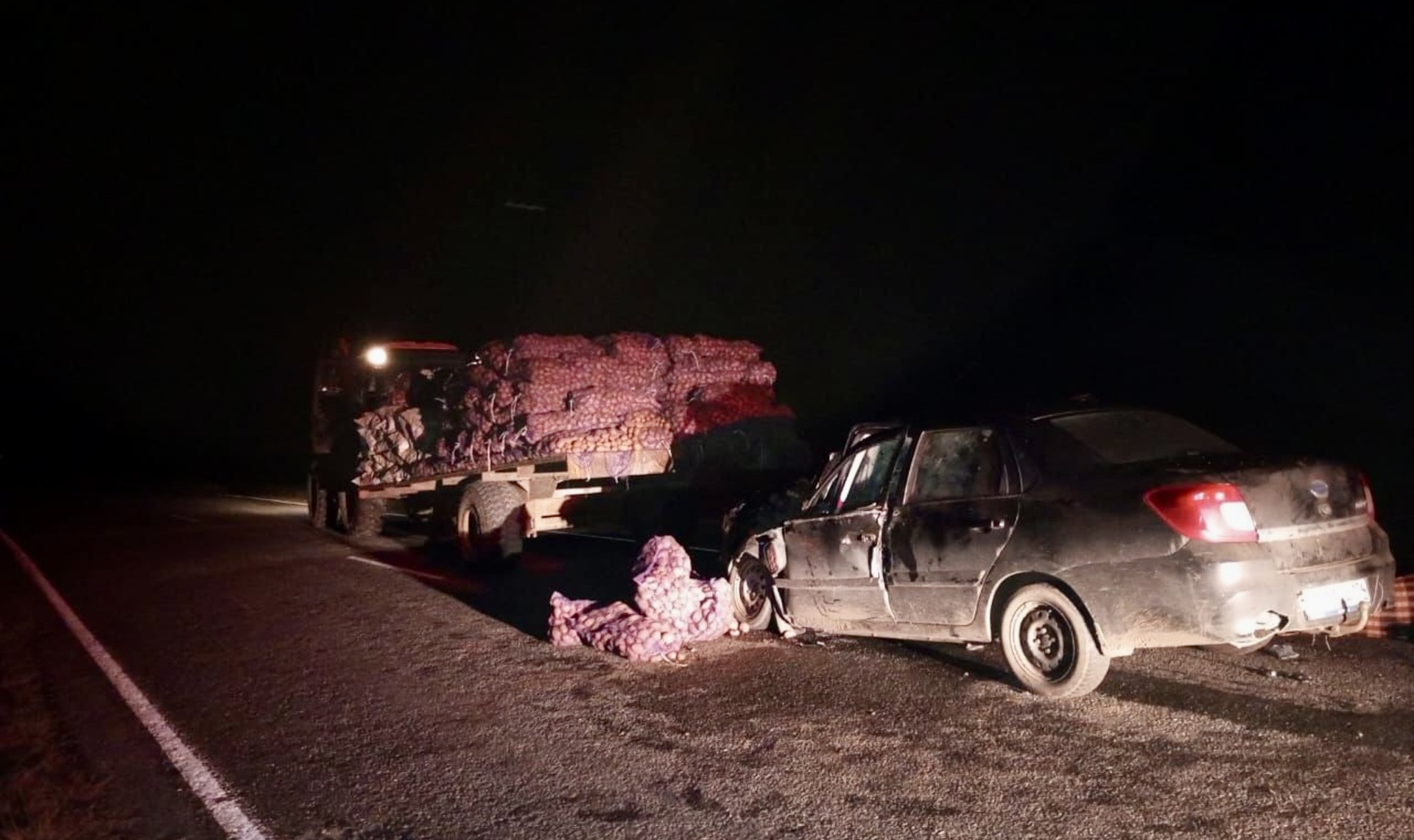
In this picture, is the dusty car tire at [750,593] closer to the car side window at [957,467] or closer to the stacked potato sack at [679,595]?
the stacked potato sack at [679,595]

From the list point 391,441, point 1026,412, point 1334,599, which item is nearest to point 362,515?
point 391,441

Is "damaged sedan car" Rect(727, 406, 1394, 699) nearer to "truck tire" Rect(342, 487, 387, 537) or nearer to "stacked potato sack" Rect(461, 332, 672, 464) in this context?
"stacked potato sack" Rect(461, 332, 672, 464)

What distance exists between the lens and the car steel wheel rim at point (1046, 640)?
5.80m

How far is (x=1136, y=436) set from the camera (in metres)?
6.12

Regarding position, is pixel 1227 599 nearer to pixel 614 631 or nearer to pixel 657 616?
pixel 657 616

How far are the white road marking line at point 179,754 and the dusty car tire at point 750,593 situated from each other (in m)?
3.74

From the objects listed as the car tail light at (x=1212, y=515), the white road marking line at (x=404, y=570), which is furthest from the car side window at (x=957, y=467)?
the white road marking line at (x=404, y=570)

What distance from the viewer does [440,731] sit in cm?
596

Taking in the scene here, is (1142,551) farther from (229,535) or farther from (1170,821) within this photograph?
(229,535)

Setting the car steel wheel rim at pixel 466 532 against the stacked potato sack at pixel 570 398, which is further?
the car steel wheel rim at pixel 466 532

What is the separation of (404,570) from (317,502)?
581 centimetres

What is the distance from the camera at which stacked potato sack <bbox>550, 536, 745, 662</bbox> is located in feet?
24.3

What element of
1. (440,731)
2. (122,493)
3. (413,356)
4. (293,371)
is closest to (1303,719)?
(440,731)

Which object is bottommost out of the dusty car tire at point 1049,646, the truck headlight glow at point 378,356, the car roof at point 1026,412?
the dusty car tire at point 1049,646
